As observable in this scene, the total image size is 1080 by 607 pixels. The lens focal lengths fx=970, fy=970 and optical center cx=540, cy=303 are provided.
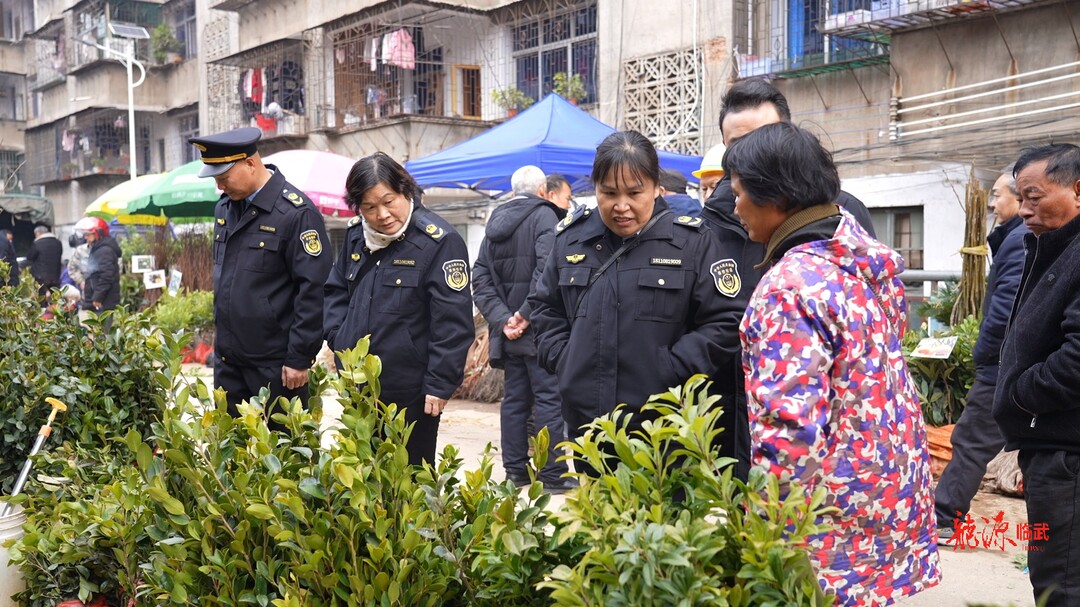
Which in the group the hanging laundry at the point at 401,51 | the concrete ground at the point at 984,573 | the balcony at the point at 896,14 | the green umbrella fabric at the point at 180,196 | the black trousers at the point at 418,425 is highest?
the hanging laundry at the point at 401,51

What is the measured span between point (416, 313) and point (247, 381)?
1004 millimetres

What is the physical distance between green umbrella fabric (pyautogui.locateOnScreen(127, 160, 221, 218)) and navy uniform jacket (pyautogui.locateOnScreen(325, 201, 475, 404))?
8701 millimetres

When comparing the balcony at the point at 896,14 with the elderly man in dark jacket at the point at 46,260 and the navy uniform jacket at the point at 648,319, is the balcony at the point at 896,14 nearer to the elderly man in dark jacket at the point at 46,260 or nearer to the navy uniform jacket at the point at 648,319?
the navy uniform jacket at the point at 648,319

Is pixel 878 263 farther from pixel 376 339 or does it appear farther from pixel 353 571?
pixel 376 339

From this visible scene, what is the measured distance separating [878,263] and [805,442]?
46 centimetres

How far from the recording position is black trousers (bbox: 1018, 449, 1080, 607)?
2609 millimetres

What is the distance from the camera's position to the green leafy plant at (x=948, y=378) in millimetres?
5805

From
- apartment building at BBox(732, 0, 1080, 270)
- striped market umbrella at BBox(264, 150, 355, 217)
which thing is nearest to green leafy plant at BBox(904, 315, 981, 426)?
apartment building at BBox(732, 0, 1080, 270)

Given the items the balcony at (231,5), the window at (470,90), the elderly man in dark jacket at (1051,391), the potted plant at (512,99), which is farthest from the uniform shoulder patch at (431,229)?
the balcony at (231,5)

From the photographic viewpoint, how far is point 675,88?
13.6 metres

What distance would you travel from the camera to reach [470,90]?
1834 cm

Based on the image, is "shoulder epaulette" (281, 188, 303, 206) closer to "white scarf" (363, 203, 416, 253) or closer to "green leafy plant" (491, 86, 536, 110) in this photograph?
"white scarf" (363, 203, 416, 253)

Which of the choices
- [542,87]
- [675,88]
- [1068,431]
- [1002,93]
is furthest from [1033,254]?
[542,87]

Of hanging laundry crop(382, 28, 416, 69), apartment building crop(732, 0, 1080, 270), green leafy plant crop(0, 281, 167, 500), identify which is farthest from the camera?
hanging laundry crop(382, 28, 416, 69)
